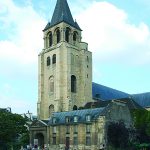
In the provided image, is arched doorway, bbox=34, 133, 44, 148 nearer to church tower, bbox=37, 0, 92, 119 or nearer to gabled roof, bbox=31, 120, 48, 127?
gabled roof, bbox=31, 120, 48, 127

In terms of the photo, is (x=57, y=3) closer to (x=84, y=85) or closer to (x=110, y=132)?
(x=84, y=85)

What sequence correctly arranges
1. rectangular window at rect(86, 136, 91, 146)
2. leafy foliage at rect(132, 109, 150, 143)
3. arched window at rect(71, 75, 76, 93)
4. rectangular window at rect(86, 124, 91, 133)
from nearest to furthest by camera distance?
rectangular window at rect(86, 136, 91, 146)
rectangular window at rect(86, 124, 91, 133)
leafy foliage at rect(132, 109, 150, 143)
arched window at rect(71, 75, 76, 93)

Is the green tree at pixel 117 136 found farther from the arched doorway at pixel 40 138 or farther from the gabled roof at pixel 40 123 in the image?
the arched doorway at pixel 40 138

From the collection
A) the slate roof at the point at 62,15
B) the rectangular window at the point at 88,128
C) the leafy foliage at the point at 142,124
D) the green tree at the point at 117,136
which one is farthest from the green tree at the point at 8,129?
the slate roof at the point at 62,15

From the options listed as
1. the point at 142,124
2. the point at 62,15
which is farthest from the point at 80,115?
the point at 62,15

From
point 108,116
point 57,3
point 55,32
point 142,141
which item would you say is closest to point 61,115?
point 108,116

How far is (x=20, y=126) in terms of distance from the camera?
3002 inches

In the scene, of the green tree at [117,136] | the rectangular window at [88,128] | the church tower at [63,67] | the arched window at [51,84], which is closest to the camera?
the green tree at [117,136]

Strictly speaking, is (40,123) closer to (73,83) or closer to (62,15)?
(73,83)

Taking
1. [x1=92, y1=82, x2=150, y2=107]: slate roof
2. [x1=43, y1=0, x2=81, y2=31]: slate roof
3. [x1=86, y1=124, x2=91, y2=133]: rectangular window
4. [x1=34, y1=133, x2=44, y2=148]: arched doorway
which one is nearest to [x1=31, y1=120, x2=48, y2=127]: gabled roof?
[x1=34, y1=133, x2=44, y2=148]: arched doorway

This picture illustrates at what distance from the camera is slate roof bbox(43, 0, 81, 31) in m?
103

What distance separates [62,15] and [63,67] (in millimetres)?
14236

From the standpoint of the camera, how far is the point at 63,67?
3829 inches

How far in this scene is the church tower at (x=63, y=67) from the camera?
95.9 m
